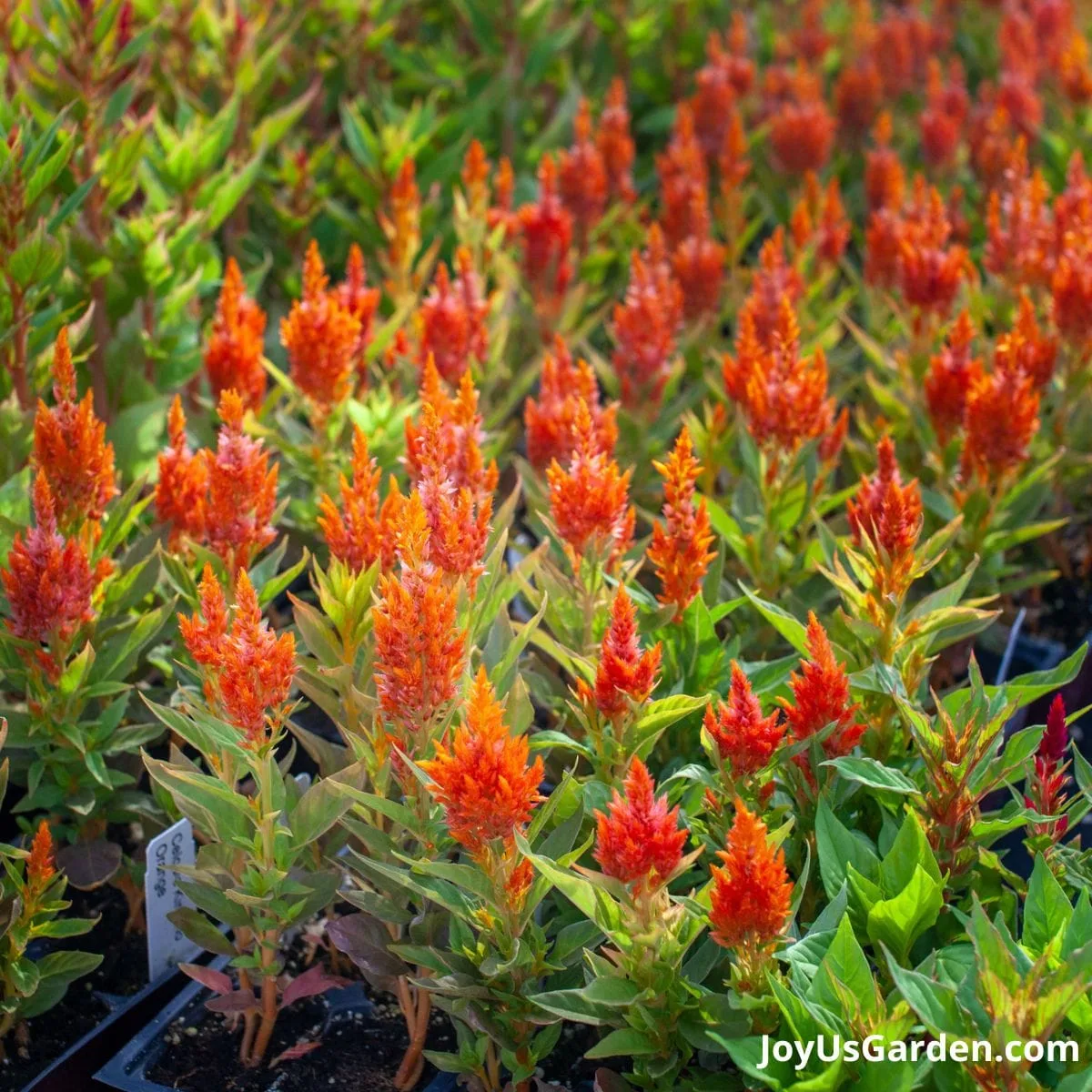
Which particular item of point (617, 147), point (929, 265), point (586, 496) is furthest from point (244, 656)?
point (617, 147)

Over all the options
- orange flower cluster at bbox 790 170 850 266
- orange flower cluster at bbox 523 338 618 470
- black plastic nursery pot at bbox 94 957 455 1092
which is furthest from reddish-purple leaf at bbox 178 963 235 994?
orange flower cluster at bbox 790 170 850 266

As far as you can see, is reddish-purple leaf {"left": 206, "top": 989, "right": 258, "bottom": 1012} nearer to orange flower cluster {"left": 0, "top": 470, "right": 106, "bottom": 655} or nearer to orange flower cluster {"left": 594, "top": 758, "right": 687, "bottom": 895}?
orange flower cluster {"left": 0, "top": 470, "right": 106, "bottom": 655}

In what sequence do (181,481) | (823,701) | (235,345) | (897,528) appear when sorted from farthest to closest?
(235,345)
(181,481)
(897,528)
(823,701)

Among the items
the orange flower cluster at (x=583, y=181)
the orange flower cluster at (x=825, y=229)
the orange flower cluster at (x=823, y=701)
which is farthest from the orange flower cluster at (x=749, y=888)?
the orange flower cluster at (x=583, y=181)

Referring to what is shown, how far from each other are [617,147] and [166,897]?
7.99ft

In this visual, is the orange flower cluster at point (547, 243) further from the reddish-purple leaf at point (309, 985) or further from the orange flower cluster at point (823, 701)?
the reddish-purple leaf at point (309, 985)

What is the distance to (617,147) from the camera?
3805mm

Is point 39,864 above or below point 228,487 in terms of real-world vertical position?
below

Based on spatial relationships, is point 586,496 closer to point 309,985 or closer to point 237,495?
point 237,495

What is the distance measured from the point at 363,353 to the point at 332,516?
3.24 ft

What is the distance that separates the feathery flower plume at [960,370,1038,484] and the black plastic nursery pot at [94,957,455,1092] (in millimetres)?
1402

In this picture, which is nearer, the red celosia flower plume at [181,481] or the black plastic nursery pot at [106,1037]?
the black plastic nursery pot at [106,1037]

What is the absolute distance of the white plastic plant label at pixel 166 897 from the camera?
2.08 meters

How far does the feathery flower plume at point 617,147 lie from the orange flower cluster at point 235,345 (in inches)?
58.9
